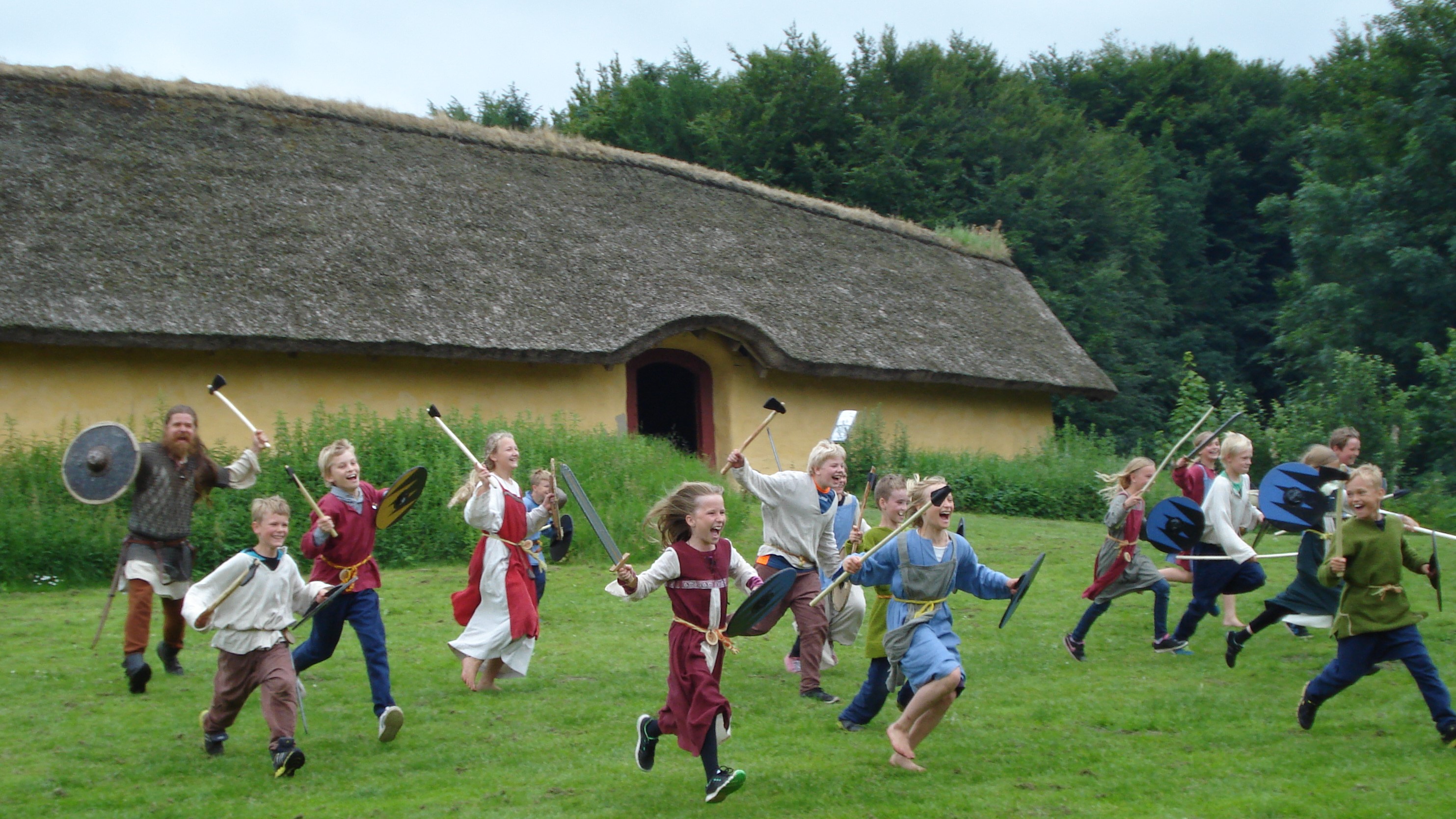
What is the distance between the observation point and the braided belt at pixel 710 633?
5.89 metres

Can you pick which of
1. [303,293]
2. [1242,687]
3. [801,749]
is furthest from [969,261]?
[801,749]

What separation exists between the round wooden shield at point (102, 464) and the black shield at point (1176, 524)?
21.9 feet

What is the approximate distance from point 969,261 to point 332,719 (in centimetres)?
2028

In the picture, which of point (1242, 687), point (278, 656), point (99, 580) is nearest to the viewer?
point (278, 656)

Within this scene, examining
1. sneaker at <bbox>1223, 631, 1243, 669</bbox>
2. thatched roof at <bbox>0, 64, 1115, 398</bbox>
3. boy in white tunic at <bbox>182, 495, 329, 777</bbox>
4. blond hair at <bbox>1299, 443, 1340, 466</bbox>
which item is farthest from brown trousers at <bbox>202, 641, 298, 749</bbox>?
thatched roof at <bbox>0, 64, 1115, 398</bbox>

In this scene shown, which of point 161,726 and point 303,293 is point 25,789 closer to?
point 161,726

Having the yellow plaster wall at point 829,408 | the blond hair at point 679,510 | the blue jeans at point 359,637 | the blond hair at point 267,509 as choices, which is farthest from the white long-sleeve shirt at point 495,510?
the yellow plaster wall at point 829,408

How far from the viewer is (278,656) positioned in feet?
20.6

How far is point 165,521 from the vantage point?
7703 millimetres

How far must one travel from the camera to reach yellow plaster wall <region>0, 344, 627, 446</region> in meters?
13.0

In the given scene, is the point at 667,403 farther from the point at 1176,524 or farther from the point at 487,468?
the point at 487,468

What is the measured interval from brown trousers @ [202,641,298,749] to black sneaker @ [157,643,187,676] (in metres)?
1.81

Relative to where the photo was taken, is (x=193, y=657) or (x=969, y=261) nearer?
(x=193, y=657)

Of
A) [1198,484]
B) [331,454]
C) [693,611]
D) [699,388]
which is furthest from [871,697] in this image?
[699,388]
